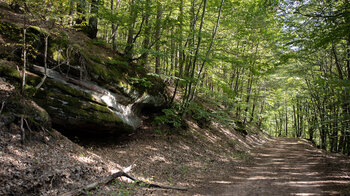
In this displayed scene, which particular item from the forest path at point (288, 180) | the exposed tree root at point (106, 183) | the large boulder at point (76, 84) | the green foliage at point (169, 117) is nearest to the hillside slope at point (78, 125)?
the large boulder at point (76, 84)

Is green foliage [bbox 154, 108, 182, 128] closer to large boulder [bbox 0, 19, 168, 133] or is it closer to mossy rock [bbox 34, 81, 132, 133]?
large boulder [bbox 0, 19, 168, 133]

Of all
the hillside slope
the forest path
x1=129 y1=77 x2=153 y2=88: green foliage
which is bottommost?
the forest path

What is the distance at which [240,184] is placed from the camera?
7.80 m

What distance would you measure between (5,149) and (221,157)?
35.4 feet

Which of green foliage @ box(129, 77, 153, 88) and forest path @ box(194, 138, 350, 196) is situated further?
green foliage @ box(129, 77, 153, 88)

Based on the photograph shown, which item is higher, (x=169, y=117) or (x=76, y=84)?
(x=76, y=84)

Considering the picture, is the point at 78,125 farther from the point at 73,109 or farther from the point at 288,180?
the point at 288,180

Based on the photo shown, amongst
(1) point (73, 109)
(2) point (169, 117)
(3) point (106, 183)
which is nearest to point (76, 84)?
(1) point (73, 109)

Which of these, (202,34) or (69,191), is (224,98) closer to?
(202,34)

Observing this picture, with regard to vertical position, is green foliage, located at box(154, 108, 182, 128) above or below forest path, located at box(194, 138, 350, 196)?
above

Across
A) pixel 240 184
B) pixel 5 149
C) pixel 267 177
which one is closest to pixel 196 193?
pixel 240 184

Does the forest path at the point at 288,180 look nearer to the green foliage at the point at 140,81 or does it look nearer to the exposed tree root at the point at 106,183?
the exposed tree root at the point at 106,183

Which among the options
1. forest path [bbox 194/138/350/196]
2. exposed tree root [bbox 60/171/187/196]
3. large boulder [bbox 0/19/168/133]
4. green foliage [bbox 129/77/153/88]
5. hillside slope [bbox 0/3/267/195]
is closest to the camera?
exposed tree root [bbox 60/171/187/196]

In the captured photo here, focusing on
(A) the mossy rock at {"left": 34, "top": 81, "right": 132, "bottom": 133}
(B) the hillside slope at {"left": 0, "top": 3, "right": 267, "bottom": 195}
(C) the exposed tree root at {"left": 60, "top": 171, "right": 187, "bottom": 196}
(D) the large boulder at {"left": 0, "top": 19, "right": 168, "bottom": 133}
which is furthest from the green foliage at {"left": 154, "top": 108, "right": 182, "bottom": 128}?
(C) the exposed tree root at {"left": 60, "top": 171, "right": 187, "bottom": 196}
